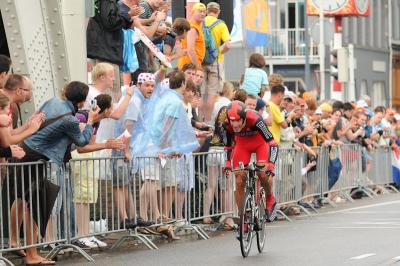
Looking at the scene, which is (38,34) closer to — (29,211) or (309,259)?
(29,211)

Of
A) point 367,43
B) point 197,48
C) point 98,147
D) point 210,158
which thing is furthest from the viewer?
point 367,43

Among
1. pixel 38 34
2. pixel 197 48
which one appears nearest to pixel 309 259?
pixel 38 34

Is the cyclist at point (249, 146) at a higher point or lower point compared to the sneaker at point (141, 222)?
higher

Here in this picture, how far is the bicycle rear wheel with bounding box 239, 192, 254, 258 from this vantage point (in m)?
15.0

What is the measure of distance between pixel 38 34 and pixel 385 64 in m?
59.0

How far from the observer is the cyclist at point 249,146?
51.9ft

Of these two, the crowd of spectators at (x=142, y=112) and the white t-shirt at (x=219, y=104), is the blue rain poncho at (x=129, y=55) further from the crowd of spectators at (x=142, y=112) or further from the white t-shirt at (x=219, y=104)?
the white t-shirt at (x=219, y=104)

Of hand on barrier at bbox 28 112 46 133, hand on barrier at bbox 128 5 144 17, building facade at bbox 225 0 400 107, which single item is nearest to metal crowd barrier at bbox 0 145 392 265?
hand on barrier at bbox 28 112 46 133

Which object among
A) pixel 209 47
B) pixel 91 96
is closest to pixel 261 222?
pixel 91 96

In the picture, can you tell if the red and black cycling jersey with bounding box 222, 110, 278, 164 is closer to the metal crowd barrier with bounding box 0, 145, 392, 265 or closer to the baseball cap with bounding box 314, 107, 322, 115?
the metal crowd barrier with bounding box 0, 145, 392, 265

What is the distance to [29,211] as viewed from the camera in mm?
14375

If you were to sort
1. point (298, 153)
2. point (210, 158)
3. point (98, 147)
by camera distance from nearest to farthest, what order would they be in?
point (98, 147)
point (210, 158)
point (298, 153)

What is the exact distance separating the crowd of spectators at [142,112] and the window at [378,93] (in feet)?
154

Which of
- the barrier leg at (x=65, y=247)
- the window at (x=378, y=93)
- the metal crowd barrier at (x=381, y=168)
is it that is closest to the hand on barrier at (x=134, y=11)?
the barrier leg at (x=65, y=247)
